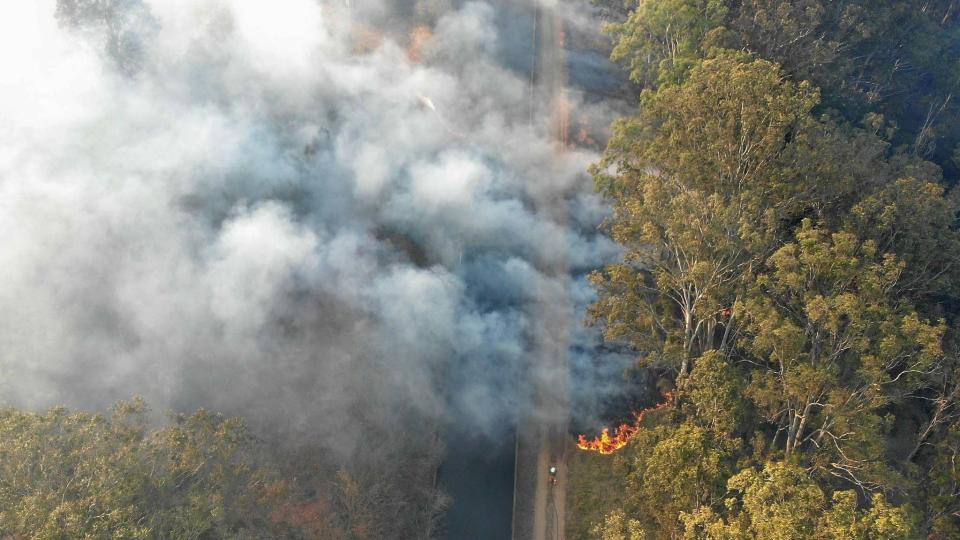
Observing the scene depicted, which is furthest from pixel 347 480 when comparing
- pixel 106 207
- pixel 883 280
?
pixel 883 280

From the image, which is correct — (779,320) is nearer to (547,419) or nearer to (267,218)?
(547,419)

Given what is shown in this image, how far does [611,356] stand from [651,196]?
30.3 ft

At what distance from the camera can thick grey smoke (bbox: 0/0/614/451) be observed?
2555 centimetres

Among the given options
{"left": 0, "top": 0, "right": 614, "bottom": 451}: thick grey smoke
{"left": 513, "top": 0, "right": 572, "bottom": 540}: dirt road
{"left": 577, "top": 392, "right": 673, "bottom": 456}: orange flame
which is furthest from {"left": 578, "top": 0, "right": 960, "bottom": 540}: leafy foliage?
{"left": 0, "top": 0, "right": 614, "bottom": 451}: thick grey smoke

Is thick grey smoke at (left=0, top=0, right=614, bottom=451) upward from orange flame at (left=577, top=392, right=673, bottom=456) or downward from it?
upward

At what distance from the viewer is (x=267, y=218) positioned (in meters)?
29.6

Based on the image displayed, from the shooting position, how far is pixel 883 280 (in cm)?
1983

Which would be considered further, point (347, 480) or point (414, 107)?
point (414, 107)

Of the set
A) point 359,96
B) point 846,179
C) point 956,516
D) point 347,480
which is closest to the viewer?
point 956,516

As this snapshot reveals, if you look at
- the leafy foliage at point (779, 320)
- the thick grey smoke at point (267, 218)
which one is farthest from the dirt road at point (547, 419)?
the leafy foliage at point (779, 320)

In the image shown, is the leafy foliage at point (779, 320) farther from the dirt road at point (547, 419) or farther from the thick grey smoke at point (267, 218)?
the thick grey smoke at point (267, 218)

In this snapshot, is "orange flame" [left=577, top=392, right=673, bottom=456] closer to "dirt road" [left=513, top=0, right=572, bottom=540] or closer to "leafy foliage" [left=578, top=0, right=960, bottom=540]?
"leafy foliage" [left=578, top=0, right=960, bottom=540]

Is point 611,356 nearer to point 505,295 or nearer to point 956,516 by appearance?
point 505,295

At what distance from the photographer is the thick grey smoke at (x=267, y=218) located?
25.5 m
